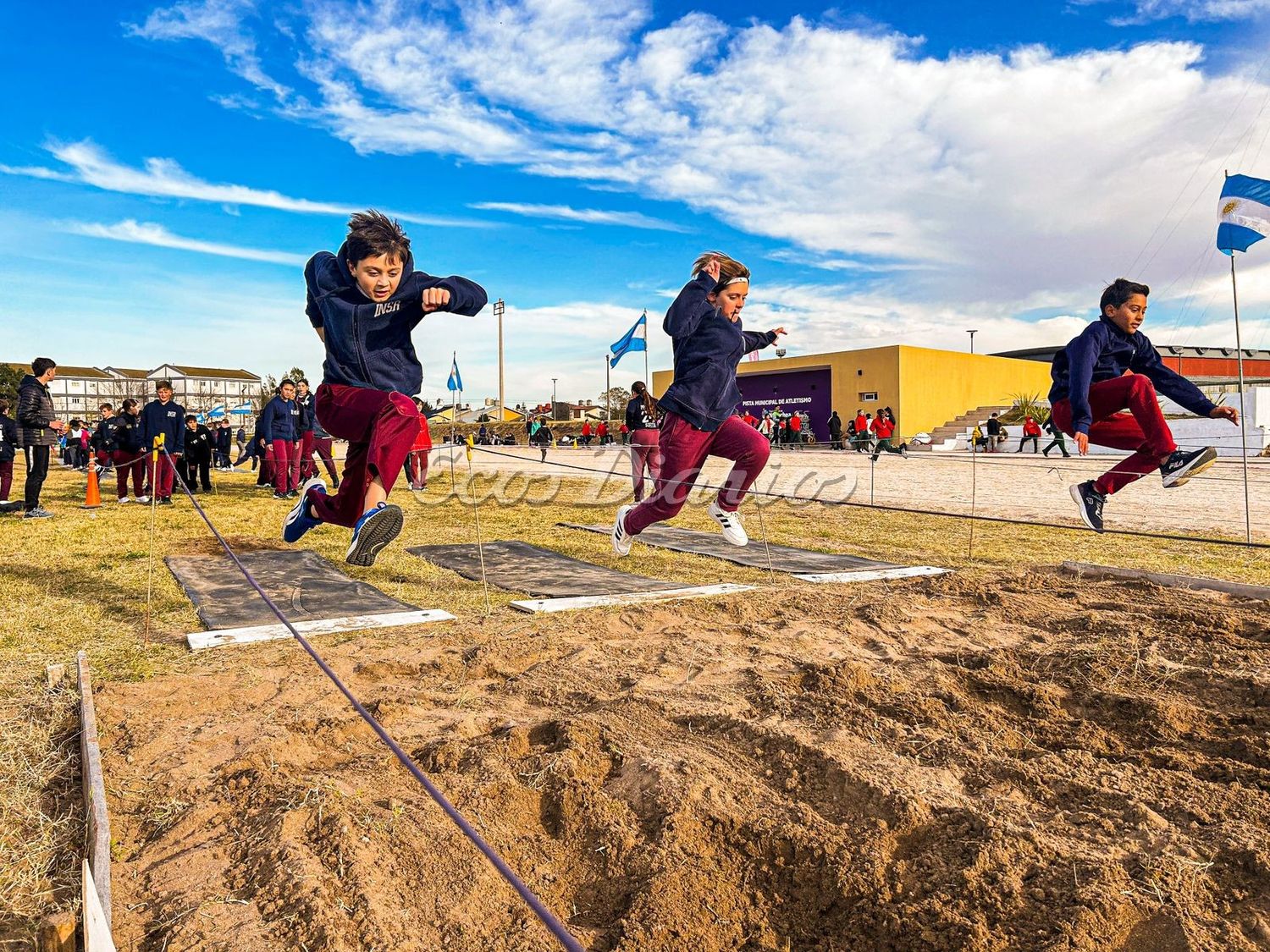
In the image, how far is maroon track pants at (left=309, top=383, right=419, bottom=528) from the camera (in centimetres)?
428

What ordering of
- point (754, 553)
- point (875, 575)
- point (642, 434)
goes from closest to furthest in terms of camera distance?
1. point (875, 575)
2. point (754, 553)
3. point (642, 434)

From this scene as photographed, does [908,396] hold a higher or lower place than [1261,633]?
higher

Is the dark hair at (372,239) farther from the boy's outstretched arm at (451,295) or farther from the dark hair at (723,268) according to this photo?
the dark hair at (723,268)

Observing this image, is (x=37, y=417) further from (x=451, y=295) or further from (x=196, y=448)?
(x=451, y=295)

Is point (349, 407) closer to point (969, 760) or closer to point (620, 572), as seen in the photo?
point (969, 760)

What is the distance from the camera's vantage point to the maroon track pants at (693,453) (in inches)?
240

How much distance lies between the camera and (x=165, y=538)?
9898mm

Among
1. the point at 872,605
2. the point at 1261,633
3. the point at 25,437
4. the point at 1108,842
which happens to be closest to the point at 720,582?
the point at 872,605

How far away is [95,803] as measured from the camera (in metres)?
2.66

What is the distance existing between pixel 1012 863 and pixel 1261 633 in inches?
144

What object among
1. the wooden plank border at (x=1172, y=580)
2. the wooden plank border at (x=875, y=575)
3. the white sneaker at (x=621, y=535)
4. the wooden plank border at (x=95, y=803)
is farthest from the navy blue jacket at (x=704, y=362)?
the wooden plank border at (x=95, y=803)

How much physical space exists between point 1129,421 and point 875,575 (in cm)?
242

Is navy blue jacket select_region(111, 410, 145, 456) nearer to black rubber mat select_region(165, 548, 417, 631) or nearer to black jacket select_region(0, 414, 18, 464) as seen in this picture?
black jacket select_region(0, 414, 18, 464)

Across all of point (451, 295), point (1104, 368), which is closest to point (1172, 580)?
point (1104, 368)
